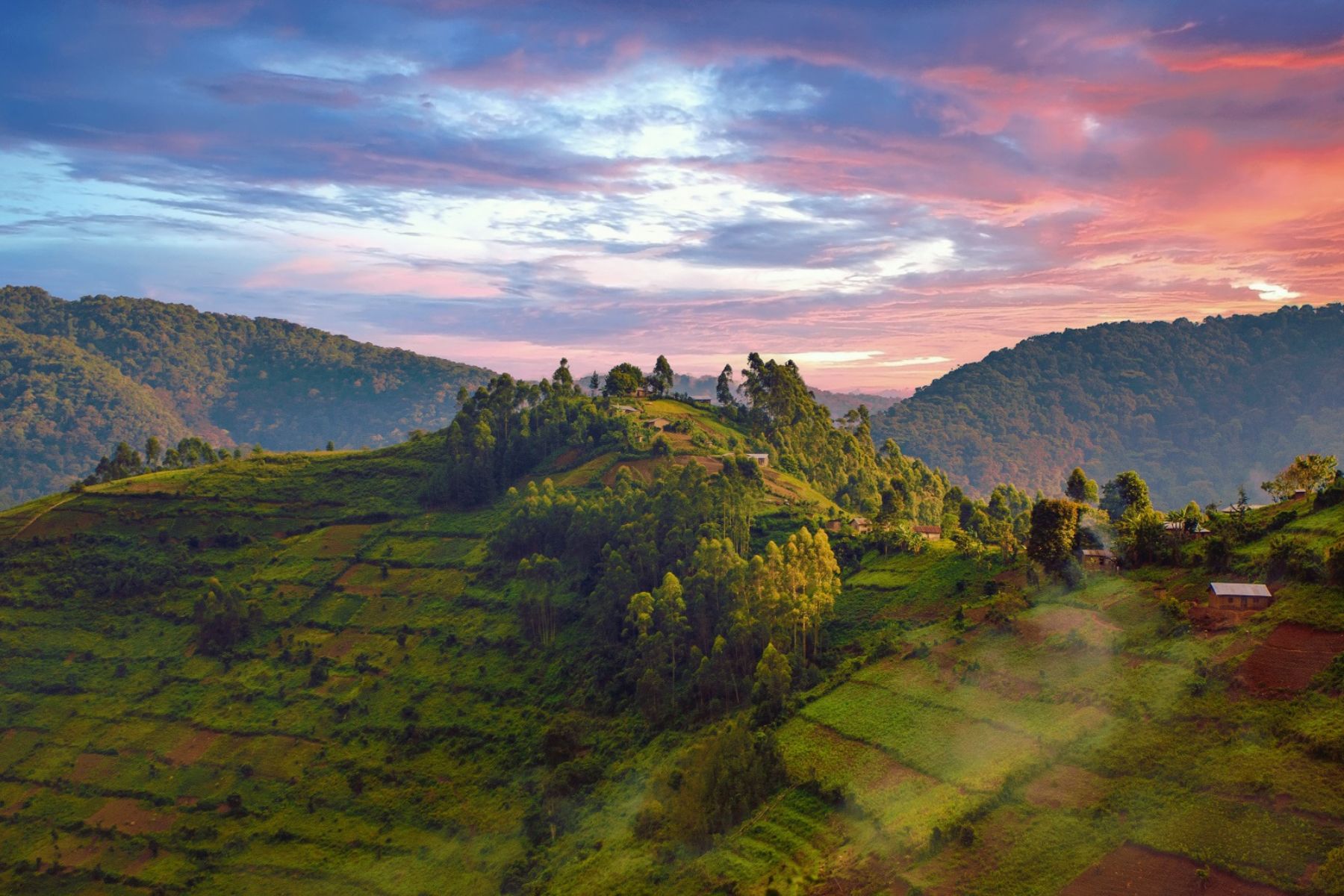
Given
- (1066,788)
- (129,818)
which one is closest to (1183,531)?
(1066,788)

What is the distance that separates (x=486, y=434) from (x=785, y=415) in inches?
1552

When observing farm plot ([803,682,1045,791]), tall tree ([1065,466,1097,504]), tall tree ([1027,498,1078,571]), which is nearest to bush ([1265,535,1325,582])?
tall tree ([1027,498,1078,571])

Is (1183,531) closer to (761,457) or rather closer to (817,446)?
(761,457)

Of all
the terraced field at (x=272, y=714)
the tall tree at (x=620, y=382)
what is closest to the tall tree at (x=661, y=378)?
the tall tree at (x=620, y=382)

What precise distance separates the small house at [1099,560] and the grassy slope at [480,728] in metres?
2.33

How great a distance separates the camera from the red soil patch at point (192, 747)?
6706cm

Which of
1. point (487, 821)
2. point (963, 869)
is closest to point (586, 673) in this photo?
point (487, 821)

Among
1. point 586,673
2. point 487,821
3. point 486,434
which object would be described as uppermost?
point 486,434

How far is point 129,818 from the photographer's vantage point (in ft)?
205

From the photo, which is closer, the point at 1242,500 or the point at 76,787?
the point at 1242,500

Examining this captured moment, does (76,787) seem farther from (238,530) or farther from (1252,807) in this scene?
(1252,807)

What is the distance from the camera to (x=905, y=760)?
4016cm

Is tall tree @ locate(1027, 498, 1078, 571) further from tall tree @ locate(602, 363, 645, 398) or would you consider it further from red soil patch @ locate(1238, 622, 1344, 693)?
tall tree @ locate(602, 363, 645, 398)

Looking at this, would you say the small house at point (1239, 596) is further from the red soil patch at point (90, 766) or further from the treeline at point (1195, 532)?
the red soil patch at point (90, 766)
